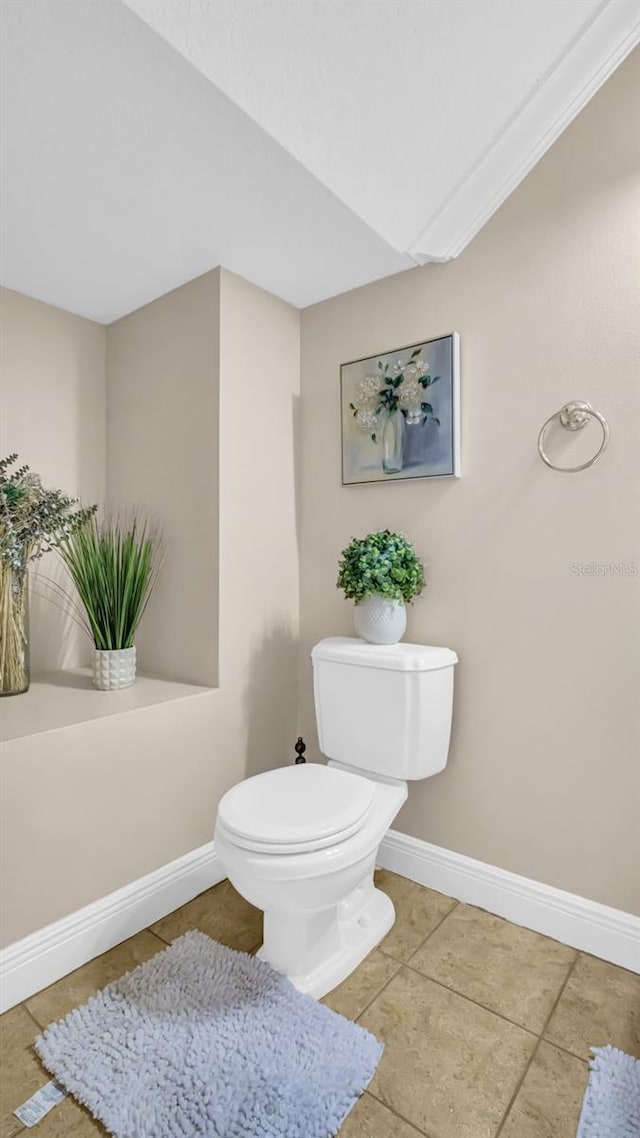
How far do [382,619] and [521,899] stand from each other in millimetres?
915

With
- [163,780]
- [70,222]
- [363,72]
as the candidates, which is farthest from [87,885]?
[363,72]

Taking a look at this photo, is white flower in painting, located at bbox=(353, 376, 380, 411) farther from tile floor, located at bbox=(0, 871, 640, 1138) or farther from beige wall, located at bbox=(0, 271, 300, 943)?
tile floor, located at bbox=(0, 871, 640, 1138)

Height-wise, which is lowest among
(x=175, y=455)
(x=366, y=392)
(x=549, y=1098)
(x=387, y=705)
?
(x=549, y=1098)

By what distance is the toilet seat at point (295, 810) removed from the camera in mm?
1246

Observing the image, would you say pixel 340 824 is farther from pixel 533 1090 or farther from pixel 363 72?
pixel 363 72

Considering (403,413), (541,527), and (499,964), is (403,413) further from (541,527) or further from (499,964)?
(499,964)

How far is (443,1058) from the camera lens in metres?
1.20

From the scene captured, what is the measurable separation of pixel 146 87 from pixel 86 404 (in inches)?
49.4

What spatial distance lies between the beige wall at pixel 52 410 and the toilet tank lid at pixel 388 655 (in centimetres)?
109

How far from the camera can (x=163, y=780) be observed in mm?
1695

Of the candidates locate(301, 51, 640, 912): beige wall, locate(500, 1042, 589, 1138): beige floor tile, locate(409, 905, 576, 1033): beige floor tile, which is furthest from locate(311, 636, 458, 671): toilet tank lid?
locate(500, 1042, 589, 1138): beige floor tile

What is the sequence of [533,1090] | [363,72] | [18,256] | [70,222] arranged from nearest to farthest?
[533,1090] → [363,72] → [70,222] → [18,256]

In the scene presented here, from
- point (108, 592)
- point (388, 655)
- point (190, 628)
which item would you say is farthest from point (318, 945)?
point (108, 592)

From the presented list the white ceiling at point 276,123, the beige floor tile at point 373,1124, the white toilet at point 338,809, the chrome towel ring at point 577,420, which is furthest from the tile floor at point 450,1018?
the white ceiling at point 276,123
